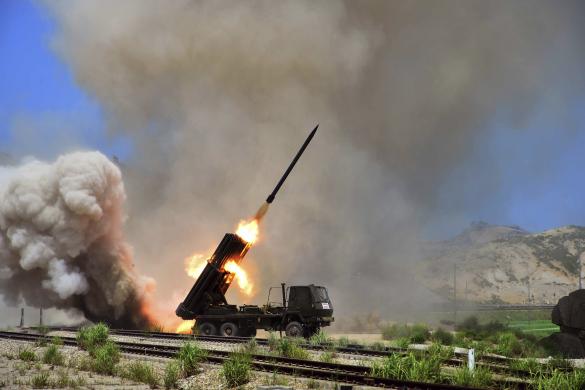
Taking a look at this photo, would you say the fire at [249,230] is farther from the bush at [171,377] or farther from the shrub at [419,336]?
the bush at [171,377]

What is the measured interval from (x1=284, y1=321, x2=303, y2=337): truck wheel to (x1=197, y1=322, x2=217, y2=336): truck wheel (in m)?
3.42

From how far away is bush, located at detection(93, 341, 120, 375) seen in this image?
15422 mm

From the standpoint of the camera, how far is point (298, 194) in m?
50.6

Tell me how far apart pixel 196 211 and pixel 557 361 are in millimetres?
36002

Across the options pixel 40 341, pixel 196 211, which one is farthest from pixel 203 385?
pixel 196 211

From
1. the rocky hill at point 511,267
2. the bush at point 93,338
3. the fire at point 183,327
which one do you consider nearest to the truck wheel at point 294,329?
the bush at point 93,338

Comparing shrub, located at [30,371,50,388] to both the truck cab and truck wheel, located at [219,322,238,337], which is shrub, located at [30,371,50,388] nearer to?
the truck cab

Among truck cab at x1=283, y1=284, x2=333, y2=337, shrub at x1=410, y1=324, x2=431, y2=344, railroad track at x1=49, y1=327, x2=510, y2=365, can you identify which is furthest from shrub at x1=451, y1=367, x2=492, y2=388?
shrub at x1=410, y1=324, x2=431, y2=344

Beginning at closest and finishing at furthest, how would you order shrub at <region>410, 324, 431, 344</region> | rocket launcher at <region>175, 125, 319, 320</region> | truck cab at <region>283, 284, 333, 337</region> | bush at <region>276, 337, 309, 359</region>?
bush at <region>276, 337, 309, 359</region> < truck cab at <region>283, 284, 333, 337</region> < shrub at <region>410, 324, 431, 344</region> < rocket launcher at <region>175, 125, 319, 320</region>

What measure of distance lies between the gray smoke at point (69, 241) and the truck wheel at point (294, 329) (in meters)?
10.1

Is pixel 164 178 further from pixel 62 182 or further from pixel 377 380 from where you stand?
pixel 377 380

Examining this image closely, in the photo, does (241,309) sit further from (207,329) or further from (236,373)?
(236,373)

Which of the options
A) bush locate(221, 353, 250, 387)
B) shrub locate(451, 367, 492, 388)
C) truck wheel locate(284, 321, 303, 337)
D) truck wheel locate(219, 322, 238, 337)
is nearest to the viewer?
shrub locate(451, 367, 492, 388)

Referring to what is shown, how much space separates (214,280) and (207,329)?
2082mm
